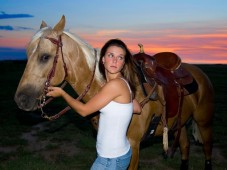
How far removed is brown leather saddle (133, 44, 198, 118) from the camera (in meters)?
3.87

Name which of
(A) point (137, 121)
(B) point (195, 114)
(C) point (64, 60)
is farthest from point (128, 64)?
(B) point (195, 114)

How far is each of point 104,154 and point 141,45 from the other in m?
2.26

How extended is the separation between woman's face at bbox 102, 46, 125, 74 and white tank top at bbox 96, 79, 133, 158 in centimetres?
31

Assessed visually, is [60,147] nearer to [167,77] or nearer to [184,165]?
[184,165]

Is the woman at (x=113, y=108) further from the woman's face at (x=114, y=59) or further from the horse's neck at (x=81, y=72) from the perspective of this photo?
the horse's neck at (x=81, y=72)

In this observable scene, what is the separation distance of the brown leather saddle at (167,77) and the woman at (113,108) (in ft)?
4.03

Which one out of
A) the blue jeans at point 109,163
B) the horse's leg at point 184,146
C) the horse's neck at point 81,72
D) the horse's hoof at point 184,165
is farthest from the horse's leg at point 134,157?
the horse's hoof at point 184,165

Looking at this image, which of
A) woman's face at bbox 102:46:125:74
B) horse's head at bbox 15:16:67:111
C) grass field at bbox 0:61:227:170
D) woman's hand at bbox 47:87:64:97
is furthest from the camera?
grass field at bbox 0:61:227:170

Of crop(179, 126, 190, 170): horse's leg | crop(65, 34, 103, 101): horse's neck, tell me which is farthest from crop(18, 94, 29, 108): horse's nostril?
crop(179, 126, 190, 170): horse's leg

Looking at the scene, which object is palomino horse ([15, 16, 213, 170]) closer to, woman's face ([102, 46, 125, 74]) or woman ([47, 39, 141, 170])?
woman ([47, 39, 141, 170])

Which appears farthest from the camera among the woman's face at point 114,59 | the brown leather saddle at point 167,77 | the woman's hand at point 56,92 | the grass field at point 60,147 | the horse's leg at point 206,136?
the grass field at point 60,147

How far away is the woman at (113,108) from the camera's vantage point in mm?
2408

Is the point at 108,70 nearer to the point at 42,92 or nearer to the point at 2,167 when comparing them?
the point at 42,92

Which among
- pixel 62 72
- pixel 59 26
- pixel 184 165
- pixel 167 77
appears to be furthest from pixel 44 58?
pixel 184 165
